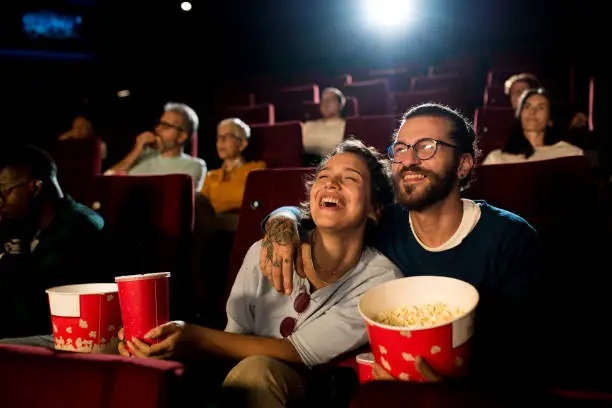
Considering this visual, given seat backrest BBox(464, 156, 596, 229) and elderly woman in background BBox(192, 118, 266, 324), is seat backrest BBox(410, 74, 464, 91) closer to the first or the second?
elderly woman in background BBox(192, 118, 266, 324)

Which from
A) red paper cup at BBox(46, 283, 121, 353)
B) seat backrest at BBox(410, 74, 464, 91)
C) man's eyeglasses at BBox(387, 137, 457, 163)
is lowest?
red paper cup at BBox(46, 283, 121, 353)

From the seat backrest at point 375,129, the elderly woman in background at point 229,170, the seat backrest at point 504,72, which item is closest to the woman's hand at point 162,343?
the elderly woman in background at point 229,170

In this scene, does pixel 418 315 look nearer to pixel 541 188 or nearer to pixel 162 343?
pixel 162 343

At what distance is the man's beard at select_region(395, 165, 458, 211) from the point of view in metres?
0.82

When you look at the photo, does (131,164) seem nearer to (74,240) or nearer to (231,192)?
(231,192)

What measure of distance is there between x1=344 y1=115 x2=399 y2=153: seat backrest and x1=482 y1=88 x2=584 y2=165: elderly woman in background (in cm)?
38

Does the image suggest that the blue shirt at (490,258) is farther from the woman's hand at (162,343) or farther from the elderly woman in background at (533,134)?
the elderly woman in background at (533,134)

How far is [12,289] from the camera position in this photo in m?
1.05

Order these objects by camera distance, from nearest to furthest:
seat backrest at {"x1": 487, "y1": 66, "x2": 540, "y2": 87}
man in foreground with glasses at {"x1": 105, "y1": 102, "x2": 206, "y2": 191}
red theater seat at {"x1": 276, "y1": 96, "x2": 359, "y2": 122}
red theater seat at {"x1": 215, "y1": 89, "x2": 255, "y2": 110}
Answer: man in foreground with glasses at {"x1": 105, "y1": 102, "x2": 206, "y2": 191}, red theater seat at {"x1": 276, "y1": 96, "x2": 359, "y2": 122}, seat backrest at {"x1": 487, "y1": 66, "x2": 540, "y2": 87}, red theater seat at {"x1": 215, "y1": 89, "x2": 255, "y2": 110}

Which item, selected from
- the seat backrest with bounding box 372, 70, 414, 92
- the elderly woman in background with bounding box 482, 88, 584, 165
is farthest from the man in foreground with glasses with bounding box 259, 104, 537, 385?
the seat backrest with bounding box 372, 70, 414, 92

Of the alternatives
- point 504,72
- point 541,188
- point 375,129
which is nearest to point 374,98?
point 504,72

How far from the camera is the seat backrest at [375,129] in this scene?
80.2 inches

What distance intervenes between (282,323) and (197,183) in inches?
51.0

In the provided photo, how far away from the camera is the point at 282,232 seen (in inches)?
33.0
